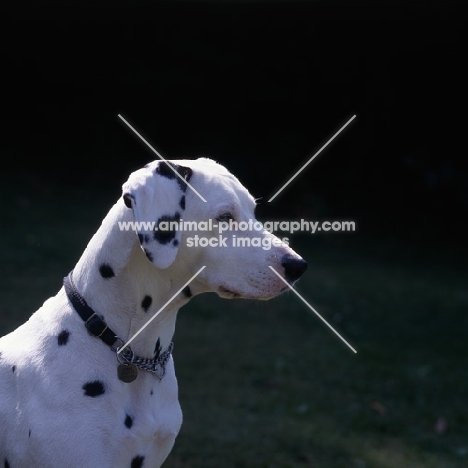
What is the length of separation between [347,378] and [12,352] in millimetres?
4367

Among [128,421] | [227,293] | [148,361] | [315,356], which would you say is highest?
[227,293]

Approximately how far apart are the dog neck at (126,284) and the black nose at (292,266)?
0.40 metres

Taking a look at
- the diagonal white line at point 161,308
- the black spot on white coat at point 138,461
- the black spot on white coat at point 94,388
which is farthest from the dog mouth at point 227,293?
the black spot on white coat at point 138,461


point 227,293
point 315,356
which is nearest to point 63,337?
point 227,293

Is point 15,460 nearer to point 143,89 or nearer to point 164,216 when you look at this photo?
point 164,216

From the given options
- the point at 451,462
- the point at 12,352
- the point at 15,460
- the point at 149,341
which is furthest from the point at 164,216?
the point at 451,462

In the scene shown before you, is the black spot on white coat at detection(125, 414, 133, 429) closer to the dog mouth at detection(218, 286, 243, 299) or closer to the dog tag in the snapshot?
the dog tag

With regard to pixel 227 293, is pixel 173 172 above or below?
above

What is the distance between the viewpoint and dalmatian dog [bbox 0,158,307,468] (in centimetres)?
328

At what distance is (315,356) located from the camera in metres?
7.82

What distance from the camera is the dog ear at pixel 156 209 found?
10.7 ft

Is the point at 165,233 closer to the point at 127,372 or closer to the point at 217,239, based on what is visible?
the point at 217,239

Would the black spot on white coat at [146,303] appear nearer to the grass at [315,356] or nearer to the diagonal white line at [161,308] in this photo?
the diagonal white line at [161,308]

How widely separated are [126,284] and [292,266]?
26.4 inches
